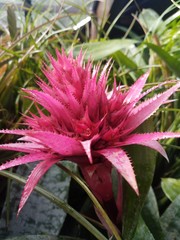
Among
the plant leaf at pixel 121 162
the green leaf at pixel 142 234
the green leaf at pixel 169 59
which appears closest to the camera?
the plant leaf at pixel 121 162

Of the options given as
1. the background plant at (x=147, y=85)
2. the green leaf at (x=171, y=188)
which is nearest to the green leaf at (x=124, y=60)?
the background plant at (x=147, y=85)

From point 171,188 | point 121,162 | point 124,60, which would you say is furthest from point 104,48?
point 121,162

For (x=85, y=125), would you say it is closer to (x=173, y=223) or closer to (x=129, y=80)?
(x=173, y=223)

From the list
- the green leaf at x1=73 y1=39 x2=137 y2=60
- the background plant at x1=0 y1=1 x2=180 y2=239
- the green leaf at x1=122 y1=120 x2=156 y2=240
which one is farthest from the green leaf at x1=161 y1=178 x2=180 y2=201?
the green leaf at x1=73 y1=39 x2=137 y2=60

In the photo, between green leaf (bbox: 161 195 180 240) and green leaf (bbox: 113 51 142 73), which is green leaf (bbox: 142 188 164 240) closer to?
green leaf (bbox: 161 195 180 240)

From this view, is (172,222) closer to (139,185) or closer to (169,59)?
(139,185)

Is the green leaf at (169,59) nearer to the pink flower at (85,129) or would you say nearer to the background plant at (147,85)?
the background plant at (147,85)

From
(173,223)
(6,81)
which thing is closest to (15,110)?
(6,81)
